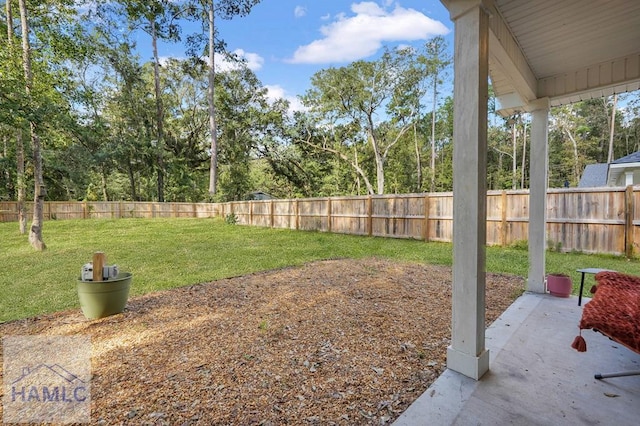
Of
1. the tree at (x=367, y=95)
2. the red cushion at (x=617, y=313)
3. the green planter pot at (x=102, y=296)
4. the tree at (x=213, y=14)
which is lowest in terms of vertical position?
the green planter pot at (x=102, y=296)

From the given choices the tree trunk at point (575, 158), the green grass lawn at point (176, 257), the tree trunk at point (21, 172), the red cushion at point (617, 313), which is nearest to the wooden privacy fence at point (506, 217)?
the green grass lawn at point (176, 257)

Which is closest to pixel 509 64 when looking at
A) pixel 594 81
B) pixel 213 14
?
pixel 594 81

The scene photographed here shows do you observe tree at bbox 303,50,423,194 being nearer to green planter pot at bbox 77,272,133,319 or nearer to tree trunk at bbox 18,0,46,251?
tree trunk at bbox 18,0,46,251

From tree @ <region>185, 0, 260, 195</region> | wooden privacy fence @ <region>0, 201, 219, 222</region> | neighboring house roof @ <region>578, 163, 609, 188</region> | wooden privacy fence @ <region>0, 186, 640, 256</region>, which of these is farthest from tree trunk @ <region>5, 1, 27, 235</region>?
neighboring house roof @ <region>578, 163, 609, 188</region>

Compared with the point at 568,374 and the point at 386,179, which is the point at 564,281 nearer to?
the point at 568,374

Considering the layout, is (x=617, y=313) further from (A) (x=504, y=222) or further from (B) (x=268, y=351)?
(A) (x=504, y=222)

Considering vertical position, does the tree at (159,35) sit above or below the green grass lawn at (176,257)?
above

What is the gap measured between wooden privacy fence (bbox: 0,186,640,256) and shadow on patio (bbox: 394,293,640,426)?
192 inches

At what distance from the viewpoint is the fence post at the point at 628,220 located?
17.9ft

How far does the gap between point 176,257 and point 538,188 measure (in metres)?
6.60

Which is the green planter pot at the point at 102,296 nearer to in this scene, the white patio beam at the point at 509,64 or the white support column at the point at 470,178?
the white support column at the point at 470,178

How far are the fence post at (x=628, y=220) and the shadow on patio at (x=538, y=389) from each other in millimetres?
4793

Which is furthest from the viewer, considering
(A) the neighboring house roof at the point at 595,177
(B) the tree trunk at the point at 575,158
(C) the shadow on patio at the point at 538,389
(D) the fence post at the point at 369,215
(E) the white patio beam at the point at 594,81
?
(B) the tree trunk at the point at 575,158

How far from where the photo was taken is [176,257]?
21.5 feet
